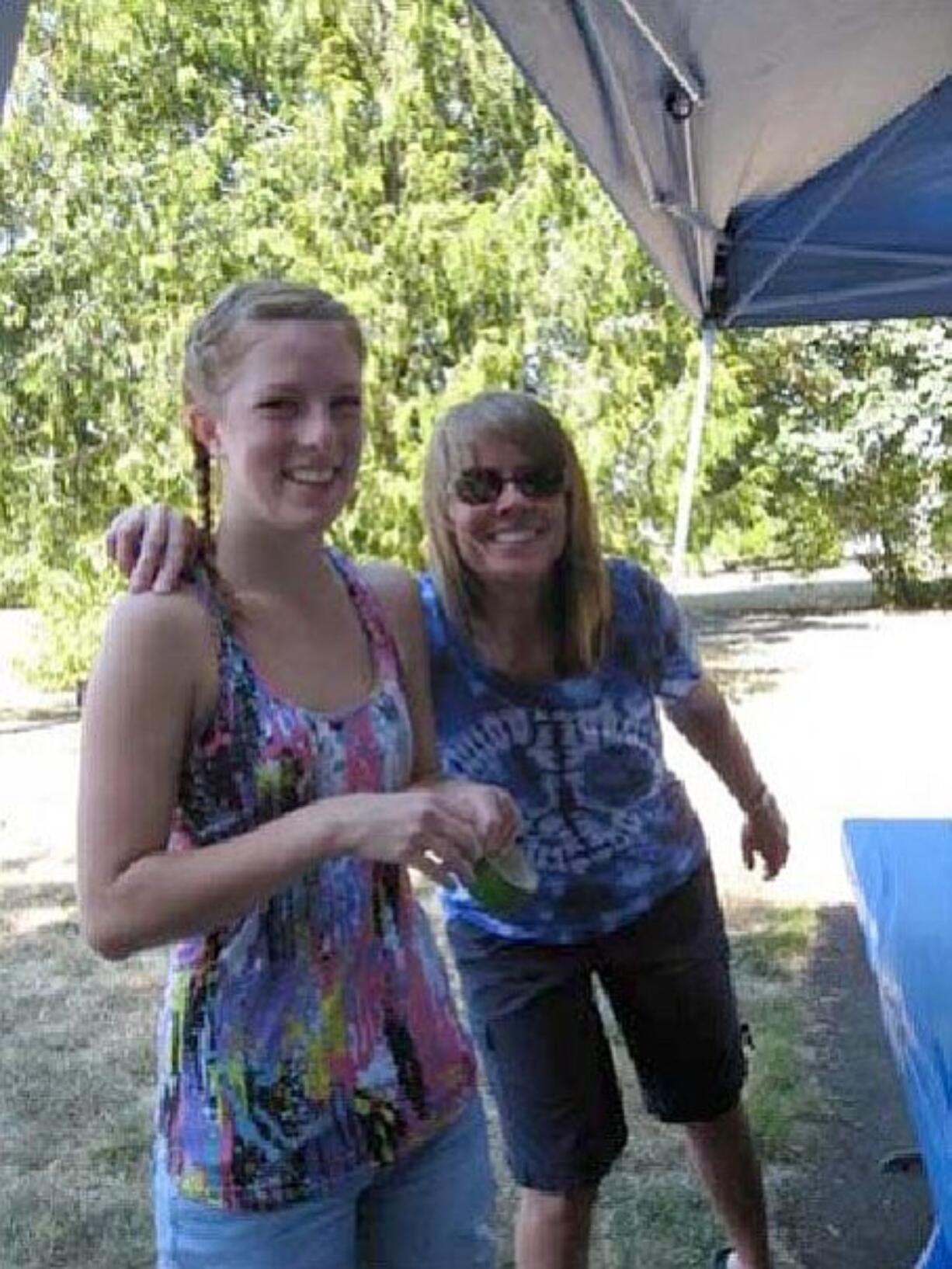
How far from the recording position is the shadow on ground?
2.54 m

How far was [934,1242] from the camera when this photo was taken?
216 centimetres

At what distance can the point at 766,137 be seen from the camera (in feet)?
10.4

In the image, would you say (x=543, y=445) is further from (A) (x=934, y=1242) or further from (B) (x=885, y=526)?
(B) (x=885, y=526)

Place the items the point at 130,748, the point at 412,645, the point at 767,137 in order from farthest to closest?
the point at 767,137 < the point at 412,645 < the point at 130,748

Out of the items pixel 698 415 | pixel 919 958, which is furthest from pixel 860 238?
pixel 919 958

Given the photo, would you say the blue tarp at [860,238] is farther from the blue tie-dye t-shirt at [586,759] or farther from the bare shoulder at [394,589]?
the bare shoulder at [394,589]

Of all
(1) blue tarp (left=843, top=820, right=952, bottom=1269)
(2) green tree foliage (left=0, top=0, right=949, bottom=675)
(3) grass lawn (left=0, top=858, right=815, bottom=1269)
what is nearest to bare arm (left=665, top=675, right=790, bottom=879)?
(1) blue tarp (left=843, top=820, right=952, bottom=1269)

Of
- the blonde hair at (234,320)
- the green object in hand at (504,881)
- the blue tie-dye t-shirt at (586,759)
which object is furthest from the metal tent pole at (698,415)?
the blonde hair at (234,320)

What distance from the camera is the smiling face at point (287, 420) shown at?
1.12 meters

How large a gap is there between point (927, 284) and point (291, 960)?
140 inches

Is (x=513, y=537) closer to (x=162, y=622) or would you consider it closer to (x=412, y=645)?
(x=412, y=645)

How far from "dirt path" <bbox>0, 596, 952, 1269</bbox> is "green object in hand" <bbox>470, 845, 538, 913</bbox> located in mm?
1564

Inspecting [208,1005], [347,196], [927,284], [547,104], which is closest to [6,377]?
[347,196]

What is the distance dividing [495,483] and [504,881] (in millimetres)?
632
